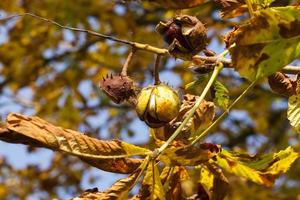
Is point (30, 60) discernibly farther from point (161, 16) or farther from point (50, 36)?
point (161, 16)

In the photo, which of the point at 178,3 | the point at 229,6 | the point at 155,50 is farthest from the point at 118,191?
the point at 229,6

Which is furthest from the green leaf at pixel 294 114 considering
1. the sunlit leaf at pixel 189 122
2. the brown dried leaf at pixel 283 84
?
the sunlit leaf at pixel 189 122

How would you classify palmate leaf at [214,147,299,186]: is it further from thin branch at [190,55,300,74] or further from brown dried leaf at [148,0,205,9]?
brown dried leaf at [148,0,205,9]

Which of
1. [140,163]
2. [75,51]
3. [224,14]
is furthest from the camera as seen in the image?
[75,51]

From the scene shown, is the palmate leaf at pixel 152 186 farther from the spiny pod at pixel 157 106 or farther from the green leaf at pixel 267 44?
the green leaf at pixel 267 44

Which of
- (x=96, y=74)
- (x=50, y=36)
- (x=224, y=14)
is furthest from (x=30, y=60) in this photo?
(x=224, y=14)

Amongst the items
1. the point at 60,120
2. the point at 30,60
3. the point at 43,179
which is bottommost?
the point at 43,179
